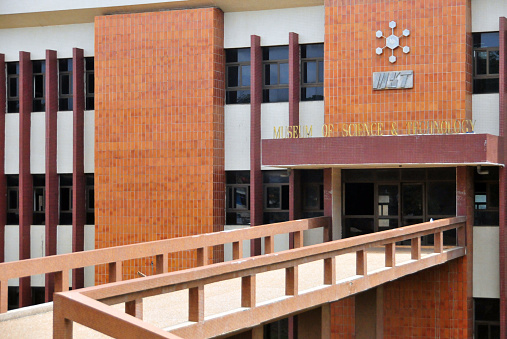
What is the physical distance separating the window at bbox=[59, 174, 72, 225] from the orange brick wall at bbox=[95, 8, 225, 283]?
4.53 feet

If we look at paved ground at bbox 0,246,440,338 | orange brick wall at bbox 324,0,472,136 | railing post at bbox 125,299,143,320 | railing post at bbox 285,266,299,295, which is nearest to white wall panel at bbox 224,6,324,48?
orange brick wall at bbox 324,0,472,136

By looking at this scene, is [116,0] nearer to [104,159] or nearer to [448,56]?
[104,159]

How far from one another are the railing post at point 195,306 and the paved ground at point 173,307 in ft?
0.84

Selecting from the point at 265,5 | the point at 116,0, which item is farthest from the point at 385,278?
the point at 116,0

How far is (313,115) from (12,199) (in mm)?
7799

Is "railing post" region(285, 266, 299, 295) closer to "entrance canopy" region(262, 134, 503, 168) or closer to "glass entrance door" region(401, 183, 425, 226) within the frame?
"entrance canopy" region(262, 134, 503, 168)

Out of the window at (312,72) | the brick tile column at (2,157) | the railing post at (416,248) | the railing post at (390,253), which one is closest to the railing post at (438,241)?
the railing post at (416,248)

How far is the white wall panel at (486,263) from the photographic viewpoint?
14.4 m

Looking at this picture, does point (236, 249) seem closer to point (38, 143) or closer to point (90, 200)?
point (90, 200)

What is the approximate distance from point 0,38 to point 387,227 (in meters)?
10.3

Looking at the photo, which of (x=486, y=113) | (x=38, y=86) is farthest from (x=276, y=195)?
(x=38, y=86)

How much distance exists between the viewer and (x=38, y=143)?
58.3 feet

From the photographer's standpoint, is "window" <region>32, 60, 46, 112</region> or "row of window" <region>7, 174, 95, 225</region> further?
"window" <region>32, 60, 46, 112</region>

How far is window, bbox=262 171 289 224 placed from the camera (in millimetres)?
15922
